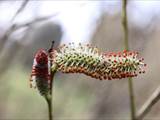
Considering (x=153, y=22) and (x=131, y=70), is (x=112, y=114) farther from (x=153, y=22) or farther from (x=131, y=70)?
(x=131, y=70)

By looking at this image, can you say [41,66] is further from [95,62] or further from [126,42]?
[126,42]

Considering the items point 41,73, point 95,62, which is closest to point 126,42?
point 95,62

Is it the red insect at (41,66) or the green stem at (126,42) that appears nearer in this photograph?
the red insect at (41,66)

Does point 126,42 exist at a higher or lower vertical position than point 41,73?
higher

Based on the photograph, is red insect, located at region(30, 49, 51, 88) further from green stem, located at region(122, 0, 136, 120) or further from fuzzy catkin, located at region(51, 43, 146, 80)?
green stem, located at region(122, 0, 136, 120)

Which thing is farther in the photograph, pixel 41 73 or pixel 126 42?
pixel 126 42

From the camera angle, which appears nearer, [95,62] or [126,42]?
[95,62]

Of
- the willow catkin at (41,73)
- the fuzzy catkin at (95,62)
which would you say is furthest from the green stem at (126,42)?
the willow catkin at (41,73)

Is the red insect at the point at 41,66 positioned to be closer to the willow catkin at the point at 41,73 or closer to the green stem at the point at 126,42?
the willow catkin at the point at 41,73
